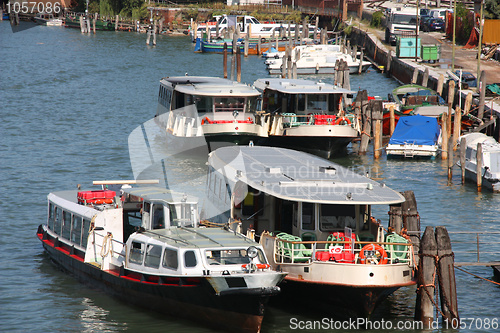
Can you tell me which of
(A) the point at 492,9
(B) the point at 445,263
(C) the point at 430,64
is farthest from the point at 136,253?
(A) the point at 492,9

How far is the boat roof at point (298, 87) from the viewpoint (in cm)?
3762

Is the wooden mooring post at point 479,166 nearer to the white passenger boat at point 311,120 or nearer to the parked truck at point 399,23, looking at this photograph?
the white passenger boat at point 311,120

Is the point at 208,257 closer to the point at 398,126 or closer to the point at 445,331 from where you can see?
the point at 445,331

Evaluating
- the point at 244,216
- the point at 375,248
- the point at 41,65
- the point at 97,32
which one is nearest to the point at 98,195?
the point at 244,216

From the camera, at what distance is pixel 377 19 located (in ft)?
297

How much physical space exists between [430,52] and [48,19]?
80.1 metres

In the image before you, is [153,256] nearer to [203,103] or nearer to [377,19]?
[203,103]

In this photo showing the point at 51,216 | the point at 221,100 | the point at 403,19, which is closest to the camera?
the point at 51,216

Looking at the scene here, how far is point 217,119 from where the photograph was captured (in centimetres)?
3706

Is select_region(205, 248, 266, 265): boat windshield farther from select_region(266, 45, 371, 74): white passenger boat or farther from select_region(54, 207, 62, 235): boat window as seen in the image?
A: select_region(266, 45, 371, 74): white passenger boat

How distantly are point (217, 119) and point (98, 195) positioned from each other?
1499 cm

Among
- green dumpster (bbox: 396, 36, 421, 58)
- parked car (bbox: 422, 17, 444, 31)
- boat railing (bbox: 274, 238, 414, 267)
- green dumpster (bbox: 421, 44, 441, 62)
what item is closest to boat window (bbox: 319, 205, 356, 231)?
boat railing (bbox: 274, 238, 414, 267)

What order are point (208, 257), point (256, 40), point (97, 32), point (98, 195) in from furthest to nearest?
point (97, 32) → point (256, 40) → point (98, 195) → point (208, 257)

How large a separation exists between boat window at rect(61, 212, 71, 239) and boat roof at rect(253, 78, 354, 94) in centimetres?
1741
